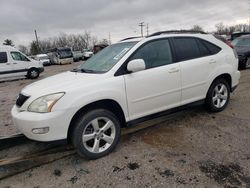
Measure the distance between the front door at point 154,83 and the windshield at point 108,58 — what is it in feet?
0.73

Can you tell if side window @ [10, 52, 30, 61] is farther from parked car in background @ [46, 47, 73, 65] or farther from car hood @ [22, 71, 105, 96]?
parked car in background @ [46, 47, 73, 65]

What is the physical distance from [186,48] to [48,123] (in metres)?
2.81

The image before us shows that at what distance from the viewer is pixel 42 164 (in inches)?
135

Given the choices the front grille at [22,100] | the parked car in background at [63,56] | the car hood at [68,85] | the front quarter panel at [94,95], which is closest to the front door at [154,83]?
the front quarter panel at [94,95]

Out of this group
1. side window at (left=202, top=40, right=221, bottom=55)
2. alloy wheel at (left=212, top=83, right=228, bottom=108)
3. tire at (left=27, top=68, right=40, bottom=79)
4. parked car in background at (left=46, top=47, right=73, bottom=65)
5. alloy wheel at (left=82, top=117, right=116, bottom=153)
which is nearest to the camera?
alloy wheel at (left=82, top=117, right=116, bottom=153)

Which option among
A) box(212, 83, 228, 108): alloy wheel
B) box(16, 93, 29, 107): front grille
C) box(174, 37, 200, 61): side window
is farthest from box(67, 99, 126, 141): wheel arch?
box(212, 83, 228, 108): alloy wheel

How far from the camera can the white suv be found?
123 inches

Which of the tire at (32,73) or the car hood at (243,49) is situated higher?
the car hood at (243,49)

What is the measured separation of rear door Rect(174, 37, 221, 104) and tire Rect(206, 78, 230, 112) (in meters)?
0.22

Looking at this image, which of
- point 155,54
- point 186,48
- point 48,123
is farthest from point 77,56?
point 48,123

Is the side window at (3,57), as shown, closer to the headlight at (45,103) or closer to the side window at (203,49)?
the headlight at (45,103)

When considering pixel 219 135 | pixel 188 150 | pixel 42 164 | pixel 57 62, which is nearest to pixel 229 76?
pixel 219 135

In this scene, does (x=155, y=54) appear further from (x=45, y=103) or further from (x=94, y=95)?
(x=45, y=103)

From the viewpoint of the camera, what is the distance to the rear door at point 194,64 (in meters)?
4.26
